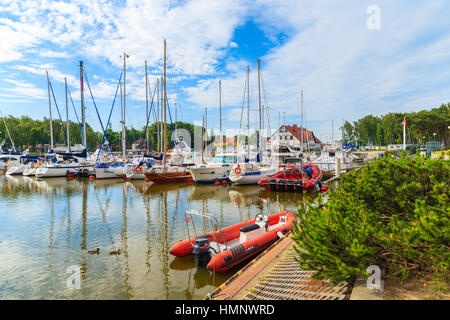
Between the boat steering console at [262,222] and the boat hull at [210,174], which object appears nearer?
the boat steering console at [262,222]

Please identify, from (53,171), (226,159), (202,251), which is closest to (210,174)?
(226,159)

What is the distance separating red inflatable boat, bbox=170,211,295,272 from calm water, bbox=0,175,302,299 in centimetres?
35

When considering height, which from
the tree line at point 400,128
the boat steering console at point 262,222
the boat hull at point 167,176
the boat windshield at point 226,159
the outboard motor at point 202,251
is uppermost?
the tree line at point 400,128

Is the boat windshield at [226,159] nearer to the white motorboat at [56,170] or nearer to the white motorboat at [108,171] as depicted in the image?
the white motorboat at [108,171]

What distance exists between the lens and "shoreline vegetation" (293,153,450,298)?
4.27 m

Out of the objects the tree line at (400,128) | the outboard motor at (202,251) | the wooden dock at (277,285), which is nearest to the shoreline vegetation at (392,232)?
the wooden dock at (277,285)

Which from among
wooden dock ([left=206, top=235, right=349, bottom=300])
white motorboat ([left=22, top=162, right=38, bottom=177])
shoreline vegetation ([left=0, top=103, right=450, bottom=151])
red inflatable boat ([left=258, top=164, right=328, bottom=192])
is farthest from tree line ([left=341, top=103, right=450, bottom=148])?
white motorboat ([left=22, top=162, right=38, bottom=177])

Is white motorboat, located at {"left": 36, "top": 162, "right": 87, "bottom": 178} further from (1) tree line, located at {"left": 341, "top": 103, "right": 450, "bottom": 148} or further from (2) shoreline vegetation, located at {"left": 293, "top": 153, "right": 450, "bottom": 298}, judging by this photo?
(1) tree line, located at {"left": 341, "top": 103, "right": 450, "bottom": 148}

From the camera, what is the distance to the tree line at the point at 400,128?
56994mm

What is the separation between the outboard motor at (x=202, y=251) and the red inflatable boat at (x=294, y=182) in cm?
1478

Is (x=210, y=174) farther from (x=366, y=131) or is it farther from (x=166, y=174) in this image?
(x=366, y=131)

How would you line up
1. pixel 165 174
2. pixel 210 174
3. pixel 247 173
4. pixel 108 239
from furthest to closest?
1. pixel 165 174
2. pixel 210 174
3. pixel 247 173
4. pixel 108 239

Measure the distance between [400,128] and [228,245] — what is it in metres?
76.1

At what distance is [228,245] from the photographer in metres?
9.69
